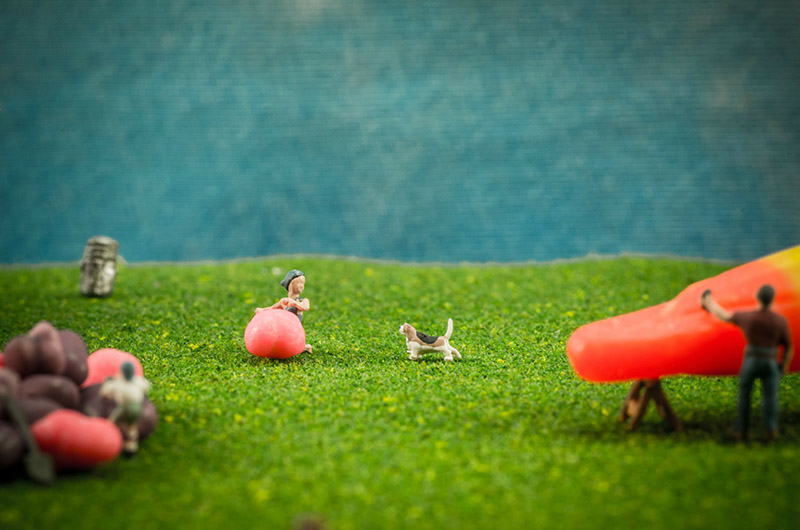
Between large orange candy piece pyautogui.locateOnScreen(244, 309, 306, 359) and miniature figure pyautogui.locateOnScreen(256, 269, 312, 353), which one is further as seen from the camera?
miniature figure pyautogui.locateOnScreen(256, 269, 312, 353)

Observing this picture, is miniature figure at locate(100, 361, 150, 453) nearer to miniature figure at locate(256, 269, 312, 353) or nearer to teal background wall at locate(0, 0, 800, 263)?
miniature figure at locate(256, 269, 312, 353)

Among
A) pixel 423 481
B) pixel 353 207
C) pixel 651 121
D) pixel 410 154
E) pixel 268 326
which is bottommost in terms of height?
pixel 423 481

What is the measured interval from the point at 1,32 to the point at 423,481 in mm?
12594

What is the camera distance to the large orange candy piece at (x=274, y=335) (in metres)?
6.18

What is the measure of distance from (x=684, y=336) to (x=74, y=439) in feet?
11.3

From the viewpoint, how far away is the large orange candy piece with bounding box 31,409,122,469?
395 cm

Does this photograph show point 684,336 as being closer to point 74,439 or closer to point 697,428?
point 697,428

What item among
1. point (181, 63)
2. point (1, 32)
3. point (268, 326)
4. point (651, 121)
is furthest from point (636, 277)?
point (1, 32)

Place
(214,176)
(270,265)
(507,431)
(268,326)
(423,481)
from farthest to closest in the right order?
(214,176), (270,265), (268,326), (507,431), (423,481)

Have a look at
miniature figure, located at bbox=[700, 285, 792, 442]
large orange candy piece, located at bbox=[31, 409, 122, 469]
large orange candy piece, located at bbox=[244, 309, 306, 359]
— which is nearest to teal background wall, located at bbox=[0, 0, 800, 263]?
large orange candy piece, located at bbox=[244, 309, 306, 359]

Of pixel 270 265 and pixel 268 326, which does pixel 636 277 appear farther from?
pixel 268 326

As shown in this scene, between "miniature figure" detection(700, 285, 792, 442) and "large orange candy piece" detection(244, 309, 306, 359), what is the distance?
319 centimetres

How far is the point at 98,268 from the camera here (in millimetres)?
8742

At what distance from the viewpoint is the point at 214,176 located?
1302cm
